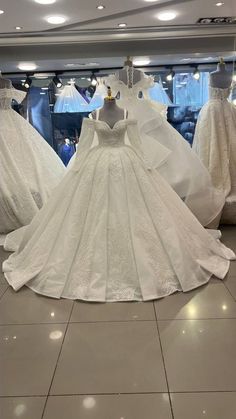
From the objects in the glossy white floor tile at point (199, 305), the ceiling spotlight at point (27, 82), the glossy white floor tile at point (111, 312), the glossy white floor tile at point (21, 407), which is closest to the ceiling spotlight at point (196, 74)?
the ceiling spotlight at point (27, 82)

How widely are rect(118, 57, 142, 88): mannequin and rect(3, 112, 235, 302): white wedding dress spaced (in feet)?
3.56

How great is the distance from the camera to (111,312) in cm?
214

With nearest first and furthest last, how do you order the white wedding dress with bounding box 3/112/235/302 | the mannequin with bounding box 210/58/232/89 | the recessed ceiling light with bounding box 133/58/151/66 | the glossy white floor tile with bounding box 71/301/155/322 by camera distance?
the glossy white floor tile with bounding box 71/301/155/322
the white wedding dress with bounding box 3/112/235/302
the mannequin with bounding box 210/58/232/89
the recessed ceiling light with bounding box 133/58/151/66

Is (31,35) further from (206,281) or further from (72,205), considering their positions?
(206,281)

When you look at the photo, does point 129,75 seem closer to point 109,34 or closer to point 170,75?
point 109,34

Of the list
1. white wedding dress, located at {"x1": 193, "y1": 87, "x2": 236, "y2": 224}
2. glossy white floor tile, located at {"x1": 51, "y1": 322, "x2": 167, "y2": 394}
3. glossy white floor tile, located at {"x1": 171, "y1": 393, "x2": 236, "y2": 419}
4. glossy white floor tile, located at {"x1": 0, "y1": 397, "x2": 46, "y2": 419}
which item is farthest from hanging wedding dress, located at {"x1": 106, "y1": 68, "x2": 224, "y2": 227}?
glossy white floor tile, located at {"x1": 0, "y1": 397, "x2": 46, "y2": 419}

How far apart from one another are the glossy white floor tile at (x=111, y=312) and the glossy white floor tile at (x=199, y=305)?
8 cm

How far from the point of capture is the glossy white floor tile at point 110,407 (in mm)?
1386

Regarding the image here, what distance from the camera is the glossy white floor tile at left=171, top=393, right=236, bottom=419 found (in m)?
1.36

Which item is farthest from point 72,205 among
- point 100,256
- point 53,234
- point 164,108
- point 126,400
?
point 164,108

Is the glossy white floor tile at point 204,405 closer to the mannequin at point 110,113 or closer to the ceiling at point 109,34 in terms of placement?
the mannequin at point 110,113

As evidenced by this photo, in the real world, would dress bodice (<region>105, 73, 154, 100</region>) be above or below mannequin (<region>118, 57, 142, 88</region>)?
below

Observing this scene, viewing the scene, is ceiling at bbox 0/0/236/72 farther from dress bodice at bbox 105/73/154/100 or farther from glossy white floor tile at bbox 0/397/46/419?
glossy white floor tile at bbox 0/397/46/419

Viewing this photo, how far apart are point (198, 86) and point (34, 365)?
4.31 meters
